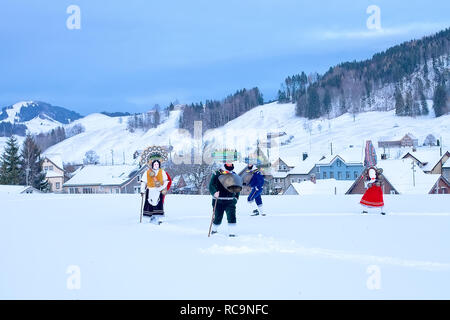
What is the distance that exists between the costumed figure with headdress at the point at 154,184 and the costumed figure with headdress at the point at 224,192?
1.86 m

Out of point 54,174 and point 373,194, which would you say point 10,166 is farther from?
point 373,194

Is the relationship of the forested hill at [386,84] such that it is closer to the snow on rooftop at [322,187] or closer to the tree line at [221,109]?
the tree line at [221,109]

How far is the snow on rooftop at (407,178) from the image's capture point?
32.4 metres

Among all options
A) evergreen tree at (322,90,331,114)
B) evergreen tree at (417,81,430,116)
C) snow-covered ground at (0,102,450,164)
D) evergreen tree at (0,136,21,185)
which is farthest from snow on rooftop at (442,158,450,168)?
evergreen tree at (322,90,331,114)

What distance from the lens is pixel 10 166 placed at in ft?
147

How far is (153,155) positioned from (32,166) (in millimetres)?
41391

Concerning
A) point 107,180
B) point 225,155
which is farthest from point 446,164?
point 225,155

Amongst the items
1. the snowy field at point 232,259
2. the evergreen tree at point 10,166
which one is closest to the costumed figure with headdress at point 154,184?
the snowy field at point 232,259

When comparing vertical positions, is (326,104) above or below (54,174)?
above

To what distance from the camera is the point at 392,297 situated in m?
4.48

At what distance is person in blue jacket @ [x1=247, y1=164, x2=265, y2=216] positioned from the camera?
1168cm

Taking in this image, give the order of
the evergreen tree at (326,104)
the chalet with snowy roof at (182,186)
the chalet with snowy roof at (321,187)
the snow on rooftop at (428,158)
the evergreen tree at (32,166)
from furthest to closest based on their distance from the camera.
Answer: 1. the evergreen tree at (326,104)
2. the snow on rooftop at (428,158)
3. the evergreen tree at (32,166)
4. the chalet with snowy roof at (182,186)
5. the chalet with snowy roof at (321,187)
